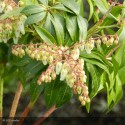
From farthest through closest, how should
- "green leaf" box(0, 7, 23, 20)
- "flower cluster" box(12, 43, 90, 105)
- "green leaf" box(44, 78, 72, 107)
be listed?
"green leaf" box(44, 78, 72, 107), "green leaf" box(0, 7, 23, 20), "flower cluster" box(12, 43, 90, 105)

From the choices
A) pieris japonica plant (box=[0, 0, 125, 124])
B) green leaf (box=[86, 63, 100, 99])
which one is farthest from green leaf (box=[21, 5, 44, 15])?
green leaf (box=[86, 63, 100, 99])

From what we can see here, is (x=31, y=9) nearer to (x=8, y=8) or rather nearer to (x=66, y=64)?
(x=8, y=8)

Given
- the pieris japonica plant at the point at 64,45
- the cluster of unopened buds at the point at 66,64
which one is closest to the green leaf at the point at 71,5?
the pieris japonica plant at the point at 64,45

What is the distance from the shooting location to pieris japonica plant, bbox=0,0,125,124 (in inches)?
44.1

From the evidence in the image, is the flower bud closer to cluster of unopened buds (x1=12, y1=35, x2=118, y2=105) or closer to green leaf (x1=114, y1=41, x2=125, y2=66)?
cluster of unopened buds (x1=12, y1=35, x2=118, y2=105)

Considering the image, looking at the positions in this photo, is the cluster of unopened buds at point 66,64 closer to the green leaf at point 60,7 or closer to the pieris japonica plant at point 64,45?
the pieris japonica plant at point 64,45

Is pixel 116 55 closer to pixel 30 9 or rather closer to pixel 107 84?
pixel 107 84

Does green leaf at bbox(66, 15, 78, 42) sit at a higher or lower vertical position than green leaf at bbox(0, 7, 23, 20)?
lower

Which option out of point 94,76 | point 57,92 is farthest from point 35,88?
point 94,76

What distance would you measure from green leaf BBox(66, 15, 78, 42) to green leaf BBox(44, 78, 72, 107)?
142 millimetres

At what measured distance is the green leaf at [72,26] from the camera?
4.07ft

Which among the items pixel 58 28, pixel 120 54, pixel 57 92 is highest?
pixel 58 28

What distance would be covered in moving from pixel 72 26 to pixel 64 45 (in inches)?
2.6

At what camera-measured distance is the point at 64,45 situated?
127cm
